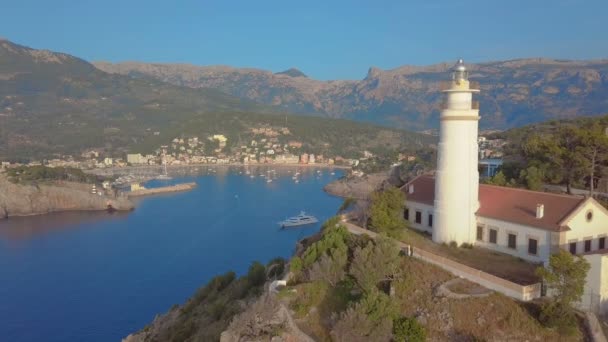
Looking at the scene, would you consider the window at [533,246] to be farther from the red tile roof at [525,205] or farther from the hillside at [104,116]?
the hillside at [104,116]

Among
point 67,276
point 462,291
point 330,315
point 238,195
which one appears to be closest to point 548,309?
point 462,291

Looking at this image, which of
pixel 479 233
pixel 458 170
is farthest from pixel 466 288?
pixel 458 170

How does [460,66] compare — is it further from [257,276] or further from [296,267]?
[257,276]

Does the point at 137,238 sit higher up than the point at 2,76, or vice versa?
the point at 2,76

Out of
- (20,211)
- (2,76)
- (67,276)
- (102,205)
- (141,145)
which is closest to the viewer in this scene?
(67,276)

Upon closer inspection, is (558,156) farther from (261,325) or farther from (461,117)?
(261,325)

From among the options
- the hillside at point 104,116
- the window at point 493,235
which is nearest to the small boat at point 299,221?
the window at point 493,235
